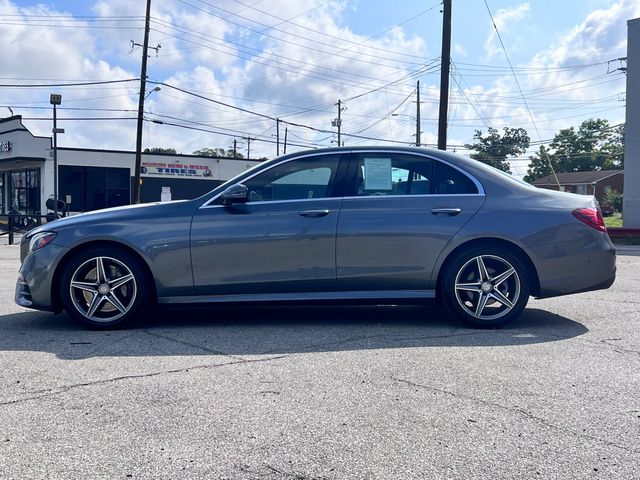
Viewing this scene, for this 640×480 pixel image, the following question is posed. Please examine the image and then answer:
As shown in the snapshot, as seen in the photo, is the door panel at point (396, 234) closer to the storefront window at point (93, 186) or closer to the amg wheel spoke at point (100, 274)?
the amg wheel spoke at point (100, 274)

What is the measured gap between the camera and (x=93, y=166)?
42750 millimetres

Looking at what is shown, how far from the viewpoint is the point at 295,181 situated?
5.65 metres

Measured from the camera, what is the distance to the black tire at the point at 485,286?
5.44 meters

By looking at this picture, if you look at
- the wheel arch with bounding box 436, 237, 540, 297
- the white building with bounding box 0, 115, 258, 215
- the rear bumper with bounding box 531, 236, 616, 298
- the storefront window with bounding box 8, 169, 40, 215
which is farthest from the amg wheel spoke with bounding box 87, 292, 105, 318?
the storefront window with bounding box 8, 169, 40, 215

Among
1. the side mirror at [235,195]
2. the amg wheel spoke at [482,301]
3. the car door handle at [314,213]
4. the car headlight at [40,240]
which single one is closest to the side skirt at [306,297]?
the amg wheel spoke at [482,301]

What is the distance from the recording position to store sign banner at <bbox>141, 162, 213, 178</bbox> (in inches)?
1782

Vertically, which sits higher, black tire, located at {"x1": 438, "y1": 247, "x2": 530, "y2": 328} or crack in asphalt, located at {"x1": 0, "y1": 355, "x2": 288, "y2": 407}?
black tire, located at {"x1": 438, "y1": 247, "x2": 530, "y2": 328}

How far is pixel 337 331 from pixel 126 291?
1.89 meters

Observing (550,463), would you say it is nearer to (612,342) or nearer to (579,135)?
(612,342)

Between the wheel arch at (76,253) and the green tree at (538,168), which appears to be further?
the green tree at (538,168)

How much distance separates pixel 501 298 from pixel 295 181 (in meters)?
2.10

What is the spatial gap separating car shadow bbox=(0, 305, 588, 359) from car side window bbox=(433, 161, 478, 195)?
1222mm

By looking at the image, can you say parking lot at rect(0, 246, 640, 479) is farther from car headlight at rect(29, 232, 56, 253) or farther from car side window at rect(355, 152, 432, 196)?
car side window at rect(355, 152, 432, 196)

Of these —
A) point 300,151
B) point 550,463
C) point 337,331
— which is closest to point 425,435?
point 550,463
